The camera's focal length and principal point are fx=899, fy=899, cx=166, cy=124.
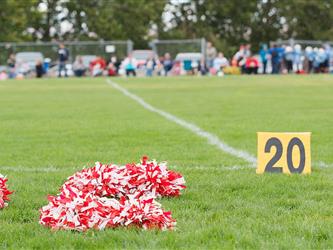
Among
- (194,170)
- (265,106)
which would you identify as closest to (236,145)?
(194,170)

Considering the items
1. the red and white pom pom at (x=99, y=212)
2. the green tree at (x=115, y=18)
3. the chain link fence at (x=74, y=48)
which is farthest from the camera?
the green tree at (x=115, y=18)

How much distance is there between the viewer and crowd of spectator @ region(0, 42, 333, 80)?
1868 inches

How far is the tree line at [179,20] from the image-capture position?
225ft

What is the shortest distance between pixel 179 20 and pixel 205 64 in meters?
26.8

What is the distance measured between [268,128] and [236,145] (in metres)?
2.47

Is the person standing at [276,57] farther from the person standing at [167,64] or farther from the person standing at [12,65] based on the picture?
the person standing at [12,65]

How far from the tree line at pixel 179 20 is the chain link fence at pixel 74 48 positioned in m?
14.3

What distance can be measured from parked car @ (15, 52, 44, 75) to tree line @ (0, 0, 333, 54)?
15.3 metres

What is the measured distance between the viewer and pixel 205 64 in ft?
161

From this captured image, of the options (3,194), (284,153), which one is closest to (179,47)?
(284,153)

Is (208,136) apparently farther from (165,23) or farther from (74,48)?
(165,23)

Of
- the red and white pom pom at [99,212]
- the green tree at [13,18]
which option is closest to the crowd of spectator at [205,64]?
the green tree at [13,18]

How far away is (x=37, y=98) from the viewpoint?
926 inches

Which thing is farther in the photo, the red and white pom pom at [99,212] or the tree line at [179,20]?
the tree line at [179,20]
